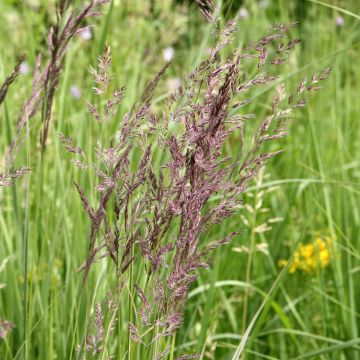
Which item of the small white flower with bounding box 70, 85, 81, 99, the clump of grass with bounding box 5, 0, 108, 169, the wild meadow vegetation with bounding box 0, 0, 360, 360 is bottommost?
the wild meadow vegetation with bounding box 0, 0, 360, 360

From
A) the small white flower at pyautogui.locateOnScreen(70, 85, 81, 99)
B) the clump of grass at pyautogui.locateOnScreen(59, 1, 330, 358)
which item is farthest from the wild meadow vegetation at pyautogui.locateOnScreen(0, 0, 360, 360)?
the small white flower at pyautogui.locateOnScreen(70, 85, 81, 99)

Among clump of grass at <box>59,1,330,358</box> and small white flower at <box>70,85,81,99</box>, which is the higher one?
small white flower at <box>70,85,81,99</box>

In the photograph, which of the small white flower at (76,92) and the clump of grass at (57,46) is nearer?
the clump of grass at (57,46)

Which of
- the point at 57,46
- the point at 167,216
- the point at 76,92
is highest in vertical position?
the point at 76,92

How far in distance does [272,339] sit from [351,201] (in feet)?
1.74

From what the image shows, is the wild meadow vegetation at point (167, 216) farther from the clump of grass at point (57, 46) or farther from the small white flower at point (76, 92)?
the small white flower at point (76, 92)

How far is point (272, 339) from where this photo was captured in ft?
5.92

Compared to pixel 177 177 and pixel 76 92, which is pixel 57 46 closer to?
pixel 177 177

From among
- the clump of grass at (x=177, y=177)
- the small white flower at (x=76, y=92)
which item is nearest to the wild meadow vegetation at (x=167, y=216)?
the clump of grass at (x=177, y=177)

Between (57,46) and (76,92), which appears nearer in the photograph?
(57,46)

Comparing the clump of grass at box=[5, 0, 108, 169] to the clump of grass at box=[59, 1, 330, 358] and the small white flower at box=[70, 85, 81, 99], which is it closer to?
the clump of grass at box=[59, 1, 330, 358]

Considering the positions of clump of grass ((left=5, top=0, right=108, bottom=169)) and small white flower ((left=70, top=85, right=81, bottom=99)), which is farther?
small white flower ((left=70, top=85, right=81, bottom=99))

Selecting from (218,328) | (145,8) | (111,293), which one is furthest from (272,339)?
(145,8)

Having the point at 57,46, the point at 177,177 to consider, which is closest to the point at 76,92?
the point at 57,46
